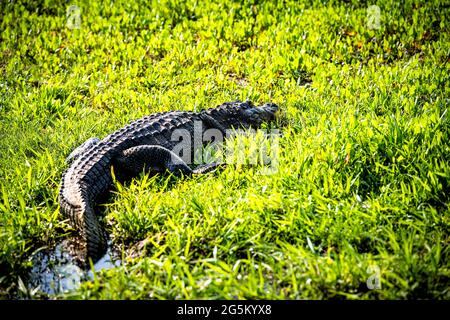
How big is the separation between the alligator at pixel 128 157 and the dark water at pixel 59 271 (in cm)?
8

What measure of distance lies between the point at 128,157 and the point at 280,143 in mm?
1411

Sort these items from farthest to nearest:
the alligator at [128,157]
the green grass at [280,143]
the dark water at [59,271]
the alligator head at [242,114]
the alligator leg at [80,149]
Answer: the alligator head at [242,114] → the alligator leg at [80,149] → the alligator at [128,157] → the dark water at [59,271] → the green grass at [280,143]

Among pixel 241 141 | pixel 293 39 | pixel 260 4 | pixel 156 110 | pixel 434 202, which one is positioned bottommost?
pixel 434 202

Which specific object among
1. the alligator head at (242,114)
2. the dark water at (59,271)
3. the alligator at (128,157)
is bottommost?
the dark water at (59,271)

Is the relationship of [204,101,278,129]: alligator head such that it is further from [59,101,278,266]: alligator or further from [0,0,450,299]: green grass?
[0,0,450,299]: green grass

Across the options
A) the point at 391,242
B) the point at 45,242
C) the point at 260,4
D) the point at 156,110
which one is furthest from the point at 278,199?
the point at 260,4

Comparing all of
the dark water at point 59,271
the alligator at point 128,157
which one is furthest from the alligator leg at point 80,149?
the dark water at point 59,271

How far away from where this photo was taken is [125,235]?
11.8 feet

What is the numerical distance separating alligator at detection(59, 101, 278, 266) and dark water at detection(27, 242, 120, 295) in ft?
0.27

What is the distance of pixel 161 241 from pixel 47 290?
80 centimetres

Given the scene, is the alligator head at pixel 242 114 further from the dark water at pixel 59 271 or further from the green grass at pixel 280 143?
the dark water at pixel 59 271

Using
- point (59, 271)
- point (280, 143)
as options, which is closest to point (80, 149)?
point (59, 271)

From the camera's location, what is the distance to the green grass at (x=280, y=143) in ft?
9.70

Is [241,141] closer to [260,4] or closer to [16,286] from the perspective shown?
[16,286]
